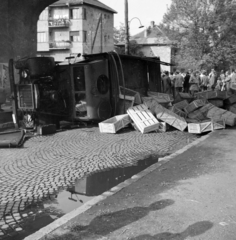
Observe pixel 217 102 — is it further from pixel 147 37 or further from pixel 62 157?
pixel 147 37

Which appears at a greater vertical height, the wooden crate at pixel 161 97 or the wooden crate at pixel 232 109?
the wooden crate at pixel 161 97

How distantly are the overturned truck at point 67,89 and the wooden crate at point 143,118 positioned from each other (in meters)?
0.91

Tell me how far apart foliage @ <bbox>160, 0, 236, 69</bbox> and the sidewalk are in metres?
37.7

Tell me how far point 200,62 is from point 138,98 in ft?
104

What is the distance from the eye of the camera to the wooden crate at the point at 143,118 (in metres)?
10.8

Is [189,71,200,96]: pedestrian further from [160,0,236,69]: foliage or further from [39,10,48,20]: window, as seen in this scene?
[39,10,48,20]: window

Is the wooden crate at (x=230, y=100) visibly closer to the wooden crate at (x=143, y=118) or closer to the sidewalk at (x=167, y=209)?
the wooden crate at (x=143, y=118)

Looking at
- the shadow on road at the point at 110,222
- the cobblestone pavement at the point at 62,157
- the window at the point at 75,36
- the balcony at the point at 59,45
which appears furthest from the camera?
the window at the point at 75,36

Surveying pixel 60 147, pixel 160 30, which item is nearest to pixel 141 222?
pixel 60 147

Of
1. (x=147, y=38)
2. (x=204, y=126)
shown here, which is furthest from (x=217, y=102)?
(x=147, y=38)

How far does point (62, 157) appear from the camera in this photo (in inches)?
311

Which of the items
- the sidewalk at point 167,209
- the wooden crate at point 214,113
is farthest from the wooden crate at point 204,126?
the sidewalk at point 167,209

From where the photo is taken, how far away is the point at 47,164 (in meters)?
7.25

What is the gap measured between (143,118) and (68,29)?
44480 millimetres
